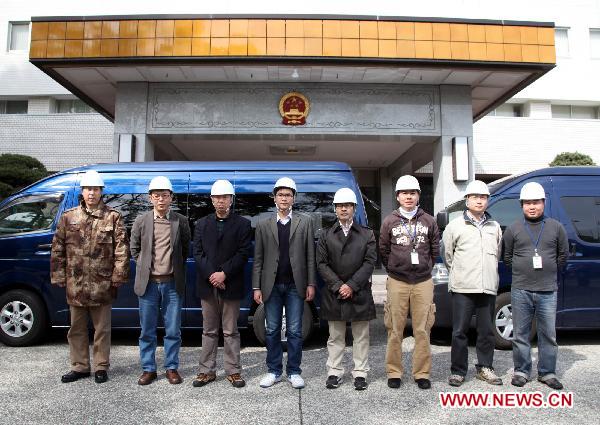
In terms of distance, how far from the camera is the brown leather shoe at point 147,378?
13.6 ft

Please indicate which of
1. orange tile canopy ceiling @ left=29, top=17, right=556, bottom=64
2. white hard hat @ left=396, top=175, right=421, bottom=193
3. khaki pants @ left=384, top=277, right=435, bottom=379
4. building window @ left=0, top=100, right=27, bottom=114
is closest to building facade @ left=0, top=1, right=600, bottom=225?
orange tile canopy ceiling @ left=29, top=17, right=556, bottom=64

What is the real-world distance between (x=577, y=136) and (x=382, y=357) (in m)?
14.8

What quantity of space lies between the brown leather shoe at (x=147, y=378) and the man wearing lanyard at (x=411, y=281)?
7.27 feet

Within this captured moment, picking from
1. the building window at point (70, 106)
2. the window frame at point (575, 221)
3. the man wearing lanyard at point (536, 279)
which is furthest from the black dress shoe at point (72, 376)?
the building window at point (70, 106)

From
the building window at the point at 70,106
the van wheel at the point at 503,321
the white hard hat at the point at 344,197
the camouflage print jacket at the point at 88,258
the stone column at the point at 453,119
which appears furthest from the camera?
the building window at the point at 70,106

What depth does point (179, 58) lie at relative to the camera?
341 inches

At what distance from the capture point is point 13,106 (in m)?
16.4

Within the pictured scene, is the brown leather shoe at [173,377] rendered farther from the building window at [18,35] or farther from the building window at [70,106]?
the building window at [18,35]

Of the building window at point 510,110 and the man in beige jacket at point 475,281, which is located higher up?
the building window at point 510,110

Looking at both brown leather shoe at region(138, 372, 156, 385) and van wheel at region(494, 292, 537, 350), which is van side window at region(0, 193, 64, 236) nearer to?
brown leather shoe at region(138, 372, 156, 385)

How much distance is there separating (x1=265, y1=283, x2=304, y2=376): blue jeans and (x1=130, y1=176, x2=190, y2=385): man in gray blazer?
2.95 ft

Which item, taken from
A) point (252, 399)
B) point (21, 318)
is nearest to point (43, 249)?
point (21, 318)

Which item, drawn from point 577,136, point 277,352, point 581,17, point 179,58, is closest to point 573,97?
point 577,136

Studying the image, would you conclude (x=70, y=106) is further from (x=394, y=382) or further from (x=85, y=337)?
(x=394, y=382)
